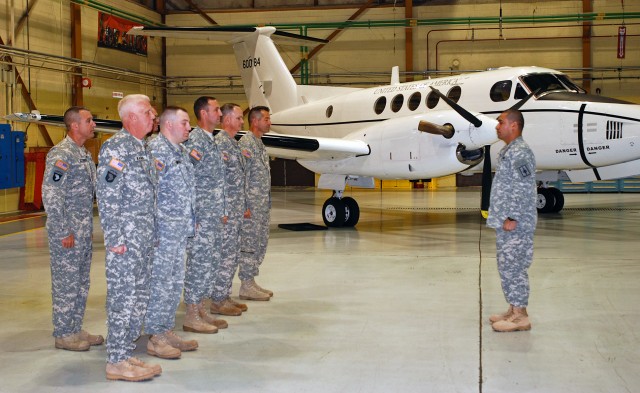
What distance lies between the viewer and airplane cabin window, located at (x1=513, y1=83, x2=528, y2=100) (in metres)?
13.5

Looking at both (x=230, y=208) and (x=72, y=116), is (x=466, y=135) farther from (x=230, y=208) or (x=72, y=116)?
(x=72, y=116)

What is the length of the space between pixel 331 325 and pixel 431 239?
620 centimetres

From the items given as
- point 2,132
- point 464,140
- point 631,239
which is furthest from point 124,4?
point 631,239

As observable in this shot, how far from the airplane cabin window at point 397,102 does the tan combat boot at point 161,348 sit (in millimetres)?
10309

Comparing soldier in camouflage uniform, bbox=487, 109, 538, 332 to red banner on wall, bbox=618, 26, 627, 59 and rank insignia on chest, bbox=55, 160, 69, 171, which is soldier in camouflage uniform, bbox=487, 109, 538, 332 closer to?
rank insignia on chest, bbox=55, 160, 69, 171

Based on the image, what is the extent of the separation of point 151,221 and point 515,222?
3186mm

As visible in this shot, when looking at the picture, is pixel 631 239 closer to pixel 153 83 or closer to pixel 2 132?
pixel 2 132

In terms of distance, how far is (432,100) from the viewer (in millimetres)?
14391

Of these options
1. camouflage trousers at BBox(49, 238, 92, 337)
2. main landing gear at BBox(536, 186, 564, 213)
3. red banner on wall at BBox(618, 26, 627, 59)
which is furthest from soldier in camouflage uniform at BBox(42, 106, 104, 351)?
red banner on wall at BBox(618, 26, 627, 59)

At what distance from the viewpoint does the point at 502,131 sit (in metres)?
6.47

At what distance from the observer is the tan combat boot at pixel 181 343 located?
582cm

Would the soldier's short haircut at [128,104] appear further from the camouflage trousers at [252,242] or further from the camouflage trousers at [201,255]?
the camouflage trousers at [252,242]

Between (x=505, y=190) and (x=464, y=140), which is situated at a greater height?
(x=464, y=140)

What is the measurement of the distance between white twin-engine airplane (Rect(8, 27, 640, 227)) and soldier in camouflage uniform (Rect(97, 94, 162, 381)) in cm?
726
